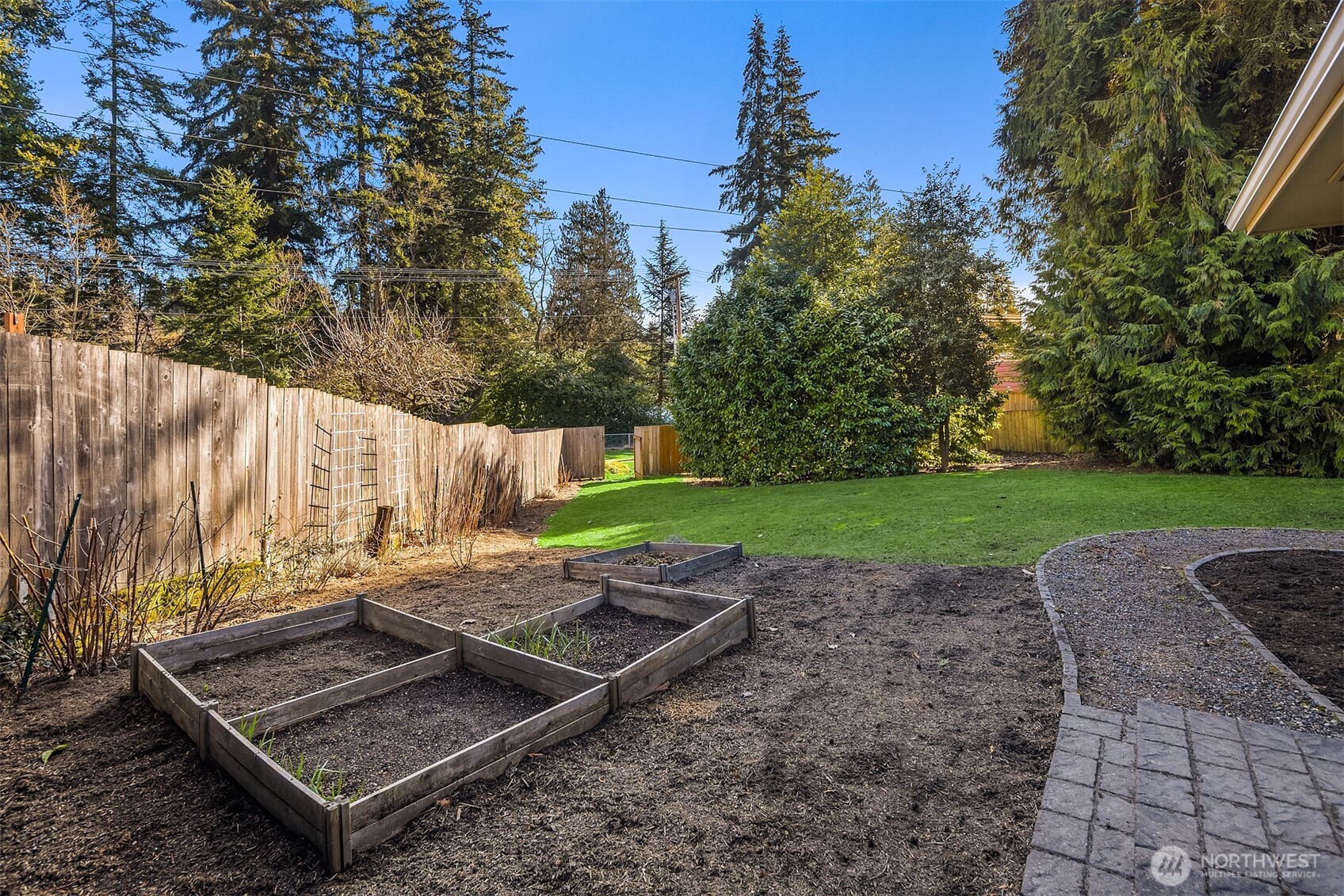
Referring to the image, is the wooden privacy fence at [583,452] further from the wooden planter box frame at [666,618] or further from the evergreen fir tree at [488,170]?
the wooden planter box frame at [666,618]

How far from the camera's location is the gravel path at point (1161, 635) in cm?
257

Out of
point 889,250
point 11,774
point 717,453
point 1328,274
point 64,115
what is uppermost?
point 64,115

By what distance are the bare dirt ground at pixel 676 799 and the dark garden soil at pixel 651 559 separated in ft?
7.59

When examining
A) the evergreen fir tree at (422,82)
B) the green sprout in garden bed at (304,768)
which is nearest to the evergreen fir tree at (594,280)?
the evergreen fir tree at (422,82)

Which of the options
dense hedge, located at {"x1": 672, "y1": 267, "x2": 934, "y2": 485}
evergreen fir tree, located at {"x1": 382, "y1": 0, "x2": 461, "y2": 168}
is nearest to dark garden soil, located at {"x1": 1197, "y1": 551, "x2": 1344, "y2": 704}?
dense hedge, located at {"x1": 672, "y1": 267, "x2": 934, "y2": 485}

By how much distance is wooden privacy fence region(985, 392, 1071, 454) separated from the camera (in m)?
16.4

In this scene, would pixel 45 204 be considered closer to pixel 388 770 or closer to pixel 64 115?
pixel 64 115

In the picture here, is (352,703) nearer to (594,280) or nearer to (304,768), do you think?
(304,768)

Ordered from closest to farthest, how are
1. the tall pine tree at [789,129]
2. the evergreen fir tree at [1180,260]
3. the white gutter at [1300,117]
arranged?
the white gutter at [1300,117]
the evergreen fir tree at [1180,260]
the tall pine tree at [789,129]

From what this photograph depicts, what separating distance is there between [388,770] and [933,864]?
72.8 inches

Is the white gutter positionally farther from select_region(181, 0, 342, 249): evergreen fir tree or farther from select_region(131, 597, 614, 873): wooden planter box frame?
select_region(181, 0, 342, 249): evergreen fir tree

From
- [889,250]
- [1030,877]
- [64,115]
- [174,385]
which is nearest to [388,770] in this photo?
[1030,877]

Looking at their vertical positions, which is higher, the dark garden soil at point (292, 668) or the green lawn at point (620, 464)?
the green lawn at point (620, 464)

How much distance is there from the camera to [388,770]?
2209mm
